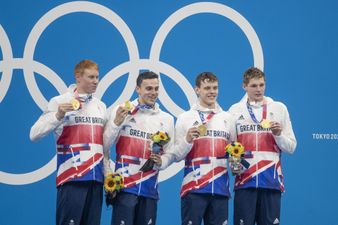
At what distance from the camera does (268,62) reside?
7.41 meters

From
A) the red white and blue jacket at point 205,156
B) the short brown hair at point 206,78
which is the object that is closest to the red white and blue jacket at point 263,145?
the red white and blue jacket at point 205,156

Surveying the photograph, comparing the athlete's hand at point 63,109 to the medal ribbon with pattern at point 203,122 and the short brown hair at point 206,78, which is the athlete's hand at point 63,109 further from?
the short brown hair at point 206,78

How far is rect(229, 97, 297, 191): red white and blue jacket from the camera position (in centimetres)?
550

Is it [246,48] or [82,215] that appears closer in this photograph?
A: [82,215]

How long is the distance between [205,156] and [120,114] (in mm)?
889

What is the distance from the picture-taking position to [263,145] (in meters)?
5.57

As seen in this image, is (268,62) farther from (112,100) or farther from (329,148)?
(112,100)

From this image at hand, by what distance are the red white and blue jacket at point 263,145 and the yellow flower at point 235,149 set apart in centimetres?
28

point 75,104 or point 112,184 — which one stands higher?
point 75,104

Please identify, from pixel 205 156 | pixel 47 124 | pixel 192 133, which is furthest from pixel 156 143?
pixel 47 124

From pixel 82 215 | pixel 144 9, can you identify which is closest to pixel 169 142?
pixel 82 215

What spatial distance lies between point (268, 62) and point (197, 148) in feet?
7.58

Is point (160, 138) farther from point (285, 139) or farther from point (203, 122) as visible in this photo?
point (285, 139)

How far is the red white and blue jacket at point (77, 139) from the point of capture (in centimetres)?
534
